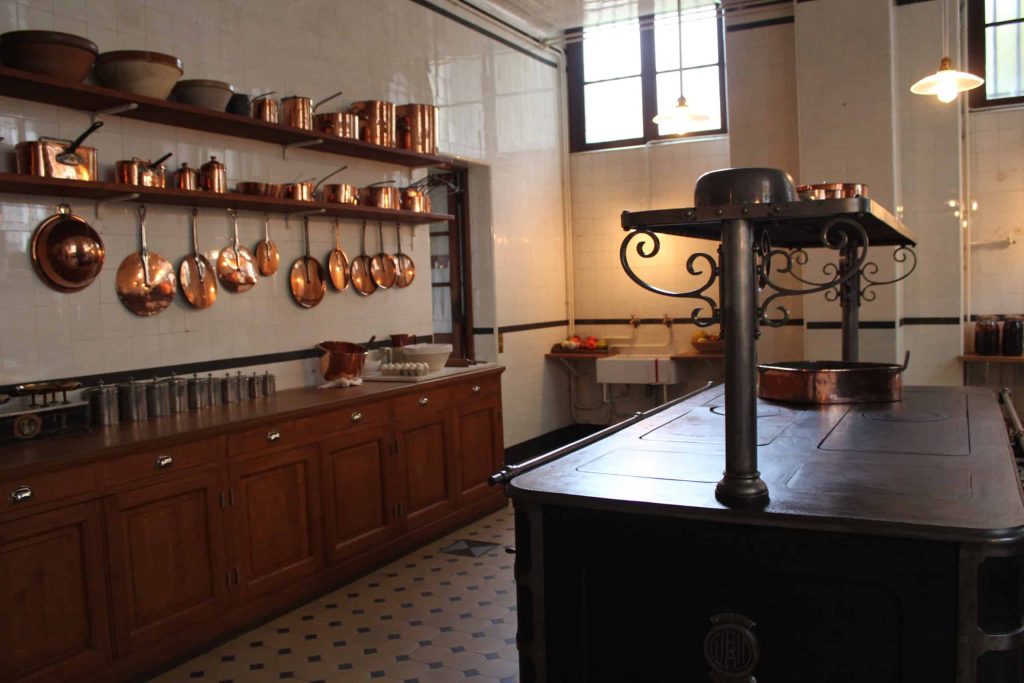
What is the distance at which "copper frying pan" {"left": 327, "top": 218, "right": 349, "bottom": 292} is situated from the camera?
495cm

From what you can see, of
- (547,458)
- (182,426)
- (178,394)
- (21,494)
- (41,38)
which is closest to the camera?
(547,458)

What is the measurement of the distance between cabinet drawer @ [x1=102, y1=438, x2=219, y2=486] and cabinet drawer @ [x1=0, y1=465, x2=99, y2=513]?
0.07m

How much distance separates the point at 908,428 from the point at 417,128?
361 centimetres

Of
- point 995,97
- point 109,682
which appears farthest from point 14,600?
point 995,97

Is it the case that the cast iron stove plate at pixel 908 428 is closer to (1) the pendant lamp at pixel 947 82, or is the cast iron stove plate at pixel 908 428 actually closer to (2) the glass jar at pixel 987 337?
(1) the pendant lamp at pixel 947 82

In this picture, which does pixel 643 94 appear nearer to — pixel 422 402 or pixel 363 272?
pixel 363 272

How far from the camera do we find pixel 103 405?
3.44 meters

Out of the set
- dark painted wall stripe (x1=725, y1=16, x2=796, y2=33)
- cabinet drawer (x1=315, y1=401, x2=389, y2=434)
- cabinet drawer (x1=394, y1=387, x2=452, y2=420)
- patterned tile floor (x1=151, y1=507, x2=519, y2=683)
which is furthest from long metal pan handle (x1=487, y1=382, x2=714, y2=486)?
dark painted wall stripe (x1=725, y1=16, x2=796, y2=33)

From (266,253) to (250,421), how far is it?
4.03 feet

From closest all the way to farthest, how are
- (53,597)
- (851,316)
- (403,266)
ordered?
(53,597), (851,316), (403,266)

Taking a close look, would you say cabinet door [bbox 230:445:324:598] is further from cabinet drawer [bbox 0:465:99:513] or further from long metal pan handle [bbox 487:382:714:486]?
long metal pan handle [bbox 487:382:714:486]

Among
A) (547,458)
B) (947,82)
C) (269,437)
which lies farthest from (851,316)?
(269,437)

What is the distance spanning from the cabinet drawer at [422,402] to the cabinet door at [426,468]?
4 centimetres

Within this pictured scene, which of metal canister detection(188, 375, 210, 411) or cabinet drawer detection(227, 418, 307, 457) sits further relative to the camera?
metal canister detection(188, 375, 210, 411)
